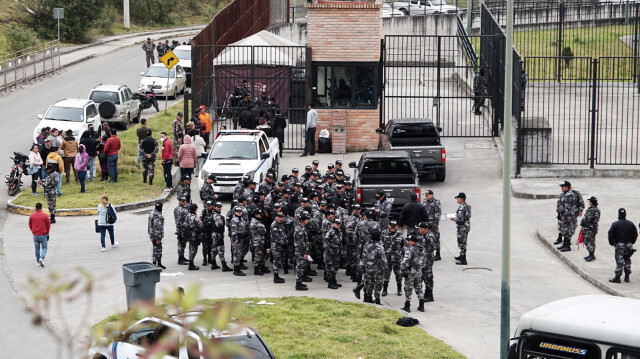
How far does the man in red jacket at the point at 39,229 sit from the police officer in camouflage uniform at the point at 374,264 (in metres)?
6.44

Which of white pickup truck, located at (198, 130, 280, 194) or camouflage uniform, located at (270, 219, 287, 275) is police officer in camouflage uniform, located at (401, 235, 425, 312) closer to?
camouflage uniform, located at (270, 219, 287, 275)

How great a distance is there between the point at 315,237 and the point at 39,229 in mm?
5293

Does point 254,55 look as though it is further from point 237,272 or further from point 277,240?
point 277,240

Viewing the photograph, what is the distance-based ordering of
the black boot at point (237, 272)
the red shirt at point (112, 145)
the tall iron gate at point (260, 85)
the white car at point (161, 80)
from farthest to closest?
the white car at point (161, 80) → the tall iron gate at point (260, 85) → the red shirt at point (112, 145) → the black boot at point (237, 272)

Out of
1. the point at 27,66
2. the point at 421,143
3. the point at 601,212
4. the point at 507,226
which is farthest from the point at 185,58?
the point at 507,226

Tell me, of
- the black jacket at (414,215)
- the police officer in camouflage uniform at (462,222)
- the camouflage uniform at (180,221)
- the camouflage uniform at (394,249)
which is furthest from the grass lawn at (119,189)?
the camouflage uniform at (394,249)

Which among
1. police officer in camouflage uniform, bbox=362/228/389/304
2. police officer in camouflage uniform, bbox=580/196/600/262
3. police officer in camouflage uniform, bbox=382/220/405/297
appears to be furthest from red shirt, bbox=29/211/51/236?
police officer in camouflage uniform, bbox=580/196/600/262

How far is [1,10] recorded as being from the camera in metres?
54.1

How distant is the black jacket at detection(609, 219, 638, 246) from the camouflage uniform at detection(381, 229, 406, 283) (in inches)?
152

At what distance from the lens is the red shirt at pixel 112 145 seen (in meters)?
26.3

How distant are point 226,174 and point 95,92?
11.1 meters

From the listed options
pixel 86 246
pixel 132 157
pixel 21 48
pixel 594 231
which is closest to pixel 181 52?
pixel 21 48

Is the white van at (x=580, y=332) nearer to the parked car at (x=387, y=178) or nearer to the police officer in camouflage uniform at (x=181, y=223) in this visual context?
the police officer in camouflage uniform at (x=181, y=223)

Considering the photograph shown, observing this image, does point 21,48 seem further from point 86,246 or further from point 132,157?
point 86,246
